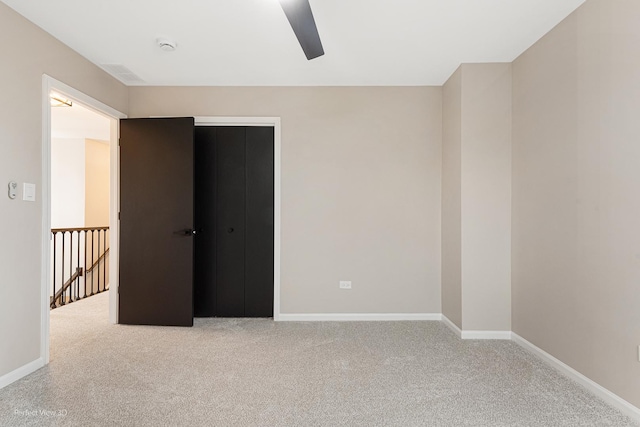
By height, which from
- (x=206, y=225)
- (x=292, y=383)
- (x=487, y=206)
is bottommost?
(x=292, y=383)

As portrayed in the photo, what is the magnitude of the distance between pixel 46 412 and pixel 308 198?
8.64 feet

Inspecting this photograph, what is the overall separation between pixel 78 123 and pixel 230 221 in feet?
11.3

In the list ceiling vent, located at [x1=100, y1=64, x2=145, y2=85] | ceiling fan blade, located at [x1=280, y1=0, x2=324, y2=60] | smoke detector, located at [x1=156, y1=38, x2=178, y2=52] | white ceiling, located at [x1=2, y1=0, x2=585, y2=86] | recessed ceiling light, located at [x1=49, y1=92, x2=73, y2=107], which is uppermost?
white ceiling, located at [x1=2, y1=0, x2=585, y2=86]

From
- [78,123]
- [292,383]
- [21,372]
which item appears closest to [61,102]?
[78,123]

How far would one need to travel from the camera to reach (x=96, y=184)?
6.40m

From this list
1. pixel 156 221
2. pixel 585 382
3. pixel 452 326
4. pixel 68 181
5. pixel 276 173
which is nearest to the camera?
pixel 585 382

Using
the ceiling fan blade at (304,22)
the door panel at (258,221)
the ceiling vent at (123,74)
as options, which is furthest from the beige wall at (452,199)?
the ceiling vent at (123,74)

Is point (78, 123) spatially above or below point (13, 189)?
above

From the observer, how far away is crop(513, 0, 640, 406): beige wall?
195 centimetres

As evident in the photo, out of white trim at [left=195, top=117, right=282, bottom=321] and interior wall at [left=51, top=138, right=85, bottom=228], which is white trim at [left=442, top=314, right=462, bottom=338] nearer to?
white trim at [left=195, top=117, right=282, bottom=321]

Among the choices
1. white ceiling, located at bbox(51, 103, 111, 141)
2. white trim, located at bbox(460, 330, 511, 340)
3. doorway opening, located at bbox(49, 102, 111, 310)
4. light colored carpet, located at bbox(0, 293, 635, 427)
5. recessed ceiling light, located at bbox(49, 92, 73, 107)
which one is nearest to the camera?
light colored carpet, located at bbox(0, 293, 635, 427)

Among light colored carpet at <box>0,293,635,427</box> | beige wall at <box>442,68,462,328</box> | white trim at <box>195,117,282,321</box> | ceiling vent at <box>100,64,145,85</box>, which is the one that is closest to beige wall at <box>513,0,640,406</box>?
light colored carpet at <box>0,293,635,427</box>

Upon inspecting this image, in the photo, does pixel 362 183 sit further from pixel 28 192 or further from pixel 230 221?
pixel 28 192

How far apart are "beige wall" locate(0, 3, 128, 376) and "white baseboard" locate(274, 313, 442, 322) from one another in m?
2.12
